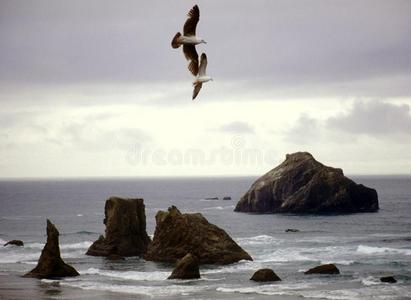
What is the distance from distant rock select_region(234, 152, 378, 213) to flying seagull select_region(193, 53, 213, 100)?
12014 centimetres

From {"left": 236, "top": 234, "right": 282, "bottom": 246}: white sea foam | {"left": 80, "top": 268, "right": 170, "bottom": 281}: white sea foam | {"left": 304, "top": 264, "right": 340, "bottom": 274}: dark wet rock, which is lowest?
{"left": 80, "top": 268, "right": 170, "bottom": 281}: white sea foam

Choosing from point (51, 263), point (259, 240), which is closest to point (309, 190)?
point (259, 240)

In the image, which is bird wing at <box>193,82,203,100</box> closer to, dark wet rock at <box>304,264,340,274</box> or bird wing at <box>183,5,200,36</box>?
bird wing at <box>183,5,200,36</box>

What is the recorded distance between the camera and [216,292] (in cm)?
5044

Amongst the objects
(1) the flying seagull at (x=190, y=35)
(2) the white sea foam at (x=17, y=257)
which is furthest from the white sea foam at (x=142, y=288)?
(1) the flying seagull at (x=190, y=35)

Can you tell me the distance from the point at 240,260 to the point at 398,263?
504 inches

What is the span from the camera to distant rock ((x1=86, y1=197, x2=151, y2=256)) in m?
69.8

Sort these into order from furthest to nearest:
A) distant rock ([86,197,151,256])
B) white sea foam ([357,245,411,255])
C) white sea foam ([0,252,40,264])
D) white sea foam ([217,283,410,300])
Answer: white sea foam ([357,245,411,255]), white sea foam ([0,252,40,264]), distant rock ([86,197,151,256]), white sea foam ([217,283,410,300])

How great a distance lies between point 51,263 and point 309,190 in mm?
80839

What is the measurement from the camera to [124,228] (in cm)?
6981

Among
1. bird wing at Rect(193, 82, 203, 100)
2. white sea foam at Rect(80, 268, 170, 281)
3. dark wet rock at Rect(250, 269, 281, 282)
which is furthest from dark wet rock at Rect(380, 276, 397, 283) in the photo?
bird wing at Rect(193, 82, 203, 100)

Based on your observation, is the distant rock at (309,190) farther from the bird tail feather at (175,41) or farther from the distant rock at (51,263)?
the bird tail feather at (175,41)

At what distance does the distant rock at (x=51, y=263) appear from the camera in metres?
57.7

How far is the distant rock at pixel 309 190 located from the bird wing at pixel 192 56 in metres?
120
